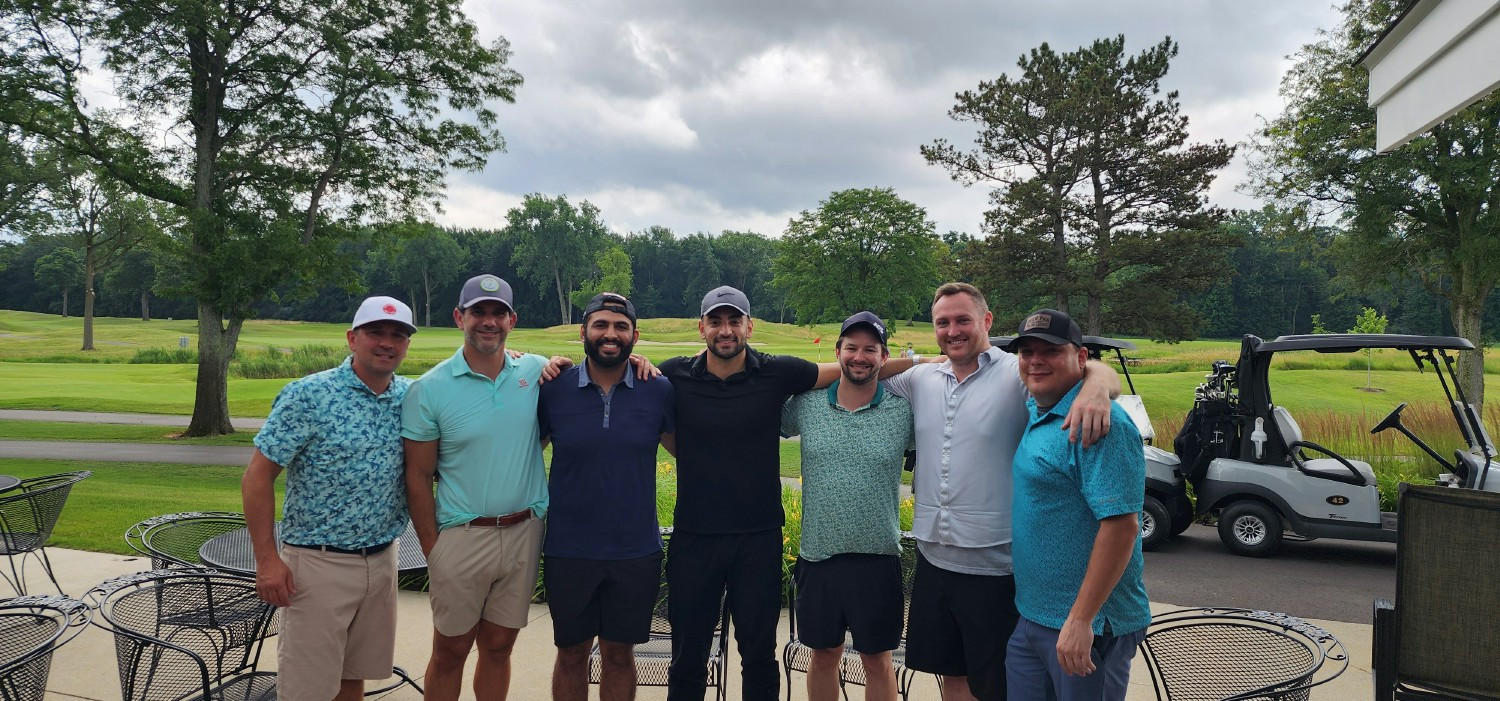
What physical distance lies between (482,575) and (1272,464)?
708cm

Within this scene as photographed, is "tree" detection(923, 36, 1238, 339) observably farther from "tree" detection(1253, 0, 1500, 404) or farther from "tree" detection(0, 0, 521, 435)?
"tree" detection(0, 0, 521, 435)

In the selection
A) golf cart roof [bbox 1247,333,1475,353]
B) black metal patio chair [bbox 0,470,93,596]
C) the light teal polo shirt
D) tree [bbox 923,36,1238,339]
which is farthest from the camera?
tree [bbox 923,36,1238,339]

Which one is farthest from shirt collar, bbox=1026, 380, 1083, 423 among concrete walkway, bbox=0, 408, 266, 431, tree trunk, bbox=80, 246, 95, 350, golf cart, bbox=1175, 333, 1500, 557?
tree trunk, bbox=80, 246, 95, 350

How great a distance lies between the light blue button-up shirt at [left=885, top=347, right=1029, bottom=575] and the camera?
9.43ft

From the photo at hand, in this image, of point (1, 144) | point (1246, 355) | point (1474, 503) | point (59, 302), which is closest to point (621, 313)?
point (1474, 503)

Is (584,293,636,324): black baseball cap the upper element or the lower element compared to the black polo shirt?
upper

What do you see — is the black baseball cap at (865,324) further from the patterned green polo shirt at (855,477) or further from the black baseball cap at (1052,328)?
the black baseball cap at (1052,328)

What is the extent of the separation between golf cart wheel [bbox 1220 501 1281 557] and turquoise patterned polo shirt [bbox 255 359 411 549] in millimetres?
7326

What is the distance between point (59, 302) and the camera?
7494 centimetres

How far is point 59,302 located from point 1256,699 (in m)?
99.4

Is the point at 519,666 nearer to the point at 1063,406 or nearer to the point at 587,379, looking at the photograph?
the point at 587,379

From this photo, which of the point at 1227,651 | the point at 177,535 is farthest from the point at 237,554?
the point at 1227,651

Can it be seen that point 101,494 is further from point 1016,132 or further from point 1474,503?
point 1016,132

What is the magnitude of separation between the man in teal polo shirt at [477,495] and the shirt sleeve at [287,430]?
1.17ft
